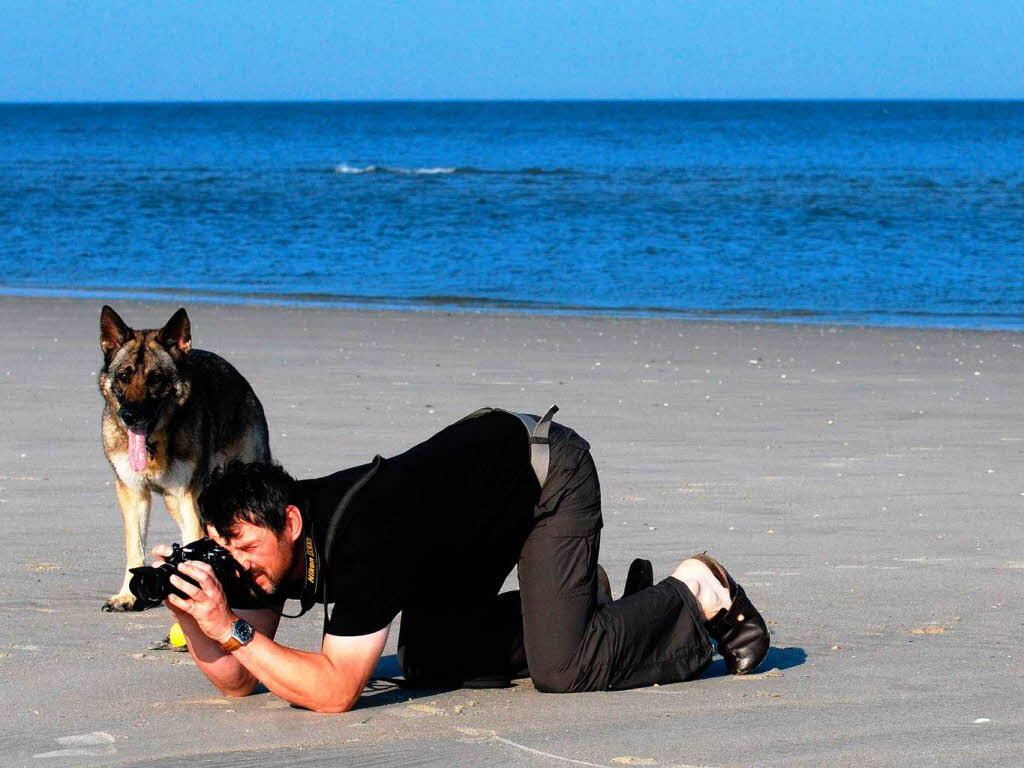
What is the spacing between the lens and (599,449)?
8.62 m

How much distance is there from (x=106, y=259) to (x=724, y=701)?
2098cm

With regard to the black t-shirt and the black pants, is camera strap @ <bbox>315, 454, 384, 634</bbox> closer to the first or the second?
the black t-shirt

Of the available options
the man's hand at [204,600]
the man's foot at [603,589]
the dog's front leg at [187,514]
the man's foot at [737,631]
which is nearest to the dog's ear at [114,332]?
the dog's front leg at [187,514]

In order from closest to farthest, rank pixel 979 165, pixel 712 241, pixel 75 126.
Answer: pixel 712 241 → pixel 979 165 → pixel 75 126

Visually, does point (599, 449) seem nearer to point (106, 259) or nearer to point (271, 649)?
point (271, 649)

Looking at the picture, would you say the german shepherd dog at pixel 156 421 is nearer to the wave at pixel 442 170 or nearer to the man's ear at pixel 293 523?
the man's ear at pixel 293 523

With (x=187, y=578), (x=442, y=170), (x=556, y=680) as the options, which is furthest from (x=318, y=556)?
(x=442, y=170)

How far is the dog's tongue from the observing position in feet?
19.1

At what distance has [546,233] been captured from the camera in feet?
92.1

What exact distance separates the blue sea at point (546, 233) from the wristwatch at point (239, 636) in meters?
13.0

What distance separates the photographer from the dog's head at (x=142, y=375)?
5797 millimetres

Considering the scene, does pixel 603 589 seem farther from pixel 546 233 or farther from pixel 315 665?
pixel 546 233

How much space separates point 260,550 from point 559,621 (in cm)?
99

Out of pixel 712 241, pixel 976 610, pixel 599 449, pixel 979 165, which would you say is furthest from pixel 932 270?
pixel 979 165
